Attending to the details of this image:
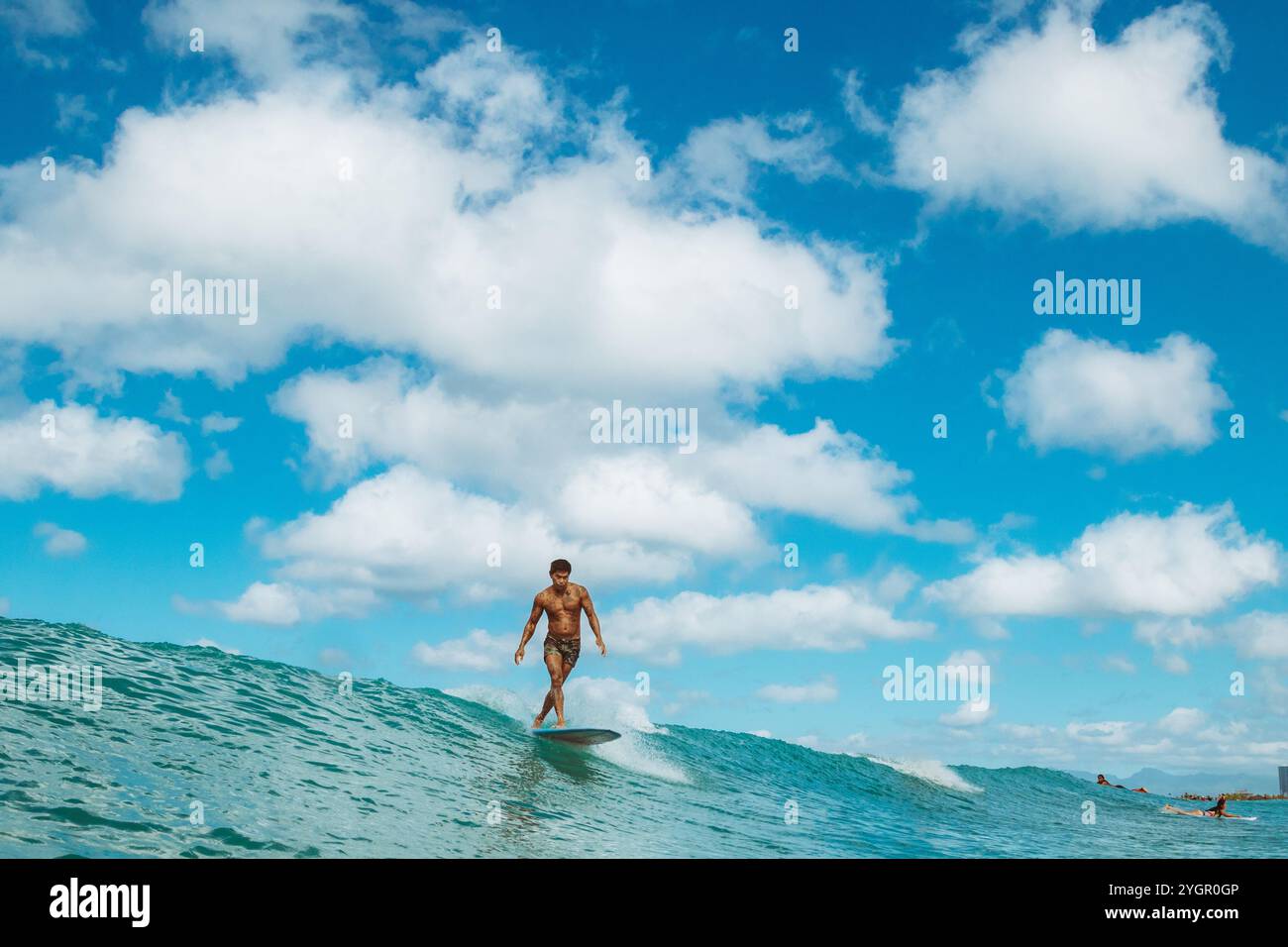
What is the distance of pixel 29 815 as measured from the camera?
285 inches

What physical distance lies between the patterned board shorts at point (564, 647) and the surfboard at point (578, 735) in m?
1.33

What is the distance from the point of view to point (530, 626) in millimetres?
14133

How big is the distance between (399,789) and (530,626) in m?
3.92

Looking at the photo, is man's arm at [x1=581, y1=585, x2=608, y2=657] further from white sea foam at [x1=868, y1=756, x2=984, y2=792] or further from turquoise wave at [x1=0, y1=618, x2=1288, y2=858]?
white sea foam at [x1=868, y1=756, x2=984, y2=792]

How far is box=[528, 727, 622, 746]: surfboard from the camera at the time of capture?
14.3 metres

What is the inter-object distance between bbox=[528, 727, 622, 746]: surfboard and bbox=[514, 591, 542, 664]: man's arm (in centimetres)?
163

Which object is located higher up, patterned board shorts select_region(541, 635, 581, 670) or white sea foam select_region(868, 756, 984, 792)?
patterned board shorts select_region(541, 635, 581, 670)

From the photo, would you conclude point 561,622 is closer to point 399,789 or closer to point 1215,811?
point 399,789
